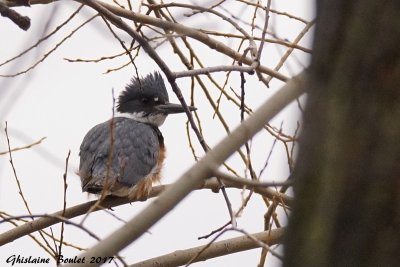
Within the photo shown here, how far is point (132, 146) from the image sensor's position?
4.70m

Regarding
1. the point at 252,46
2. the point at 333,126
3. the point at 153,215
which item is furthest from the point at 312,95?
the point at 252,46

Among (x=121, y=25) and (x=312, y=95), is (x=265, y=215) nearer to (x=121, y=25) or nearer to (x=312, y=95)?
(x=121, y=25)

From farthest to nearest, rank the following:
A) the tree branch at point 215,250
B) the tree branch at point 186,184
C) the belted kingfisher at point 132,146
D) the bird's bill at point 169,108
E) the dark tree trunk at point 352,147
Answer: the bird's bill at point 169,108 < the belted kingfisher at point 132,146 < the tree branch at point 215,250 < the tree branch at point 186,184 < the dark tree trunk at point 352,147

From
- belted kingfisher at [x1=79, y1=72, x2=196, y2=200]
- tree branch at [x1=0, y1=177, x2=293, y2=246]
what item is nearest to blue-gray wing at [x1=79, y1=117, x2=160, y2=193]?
belted kingfisher at [x1=79, y1=72, x2=196, y2=200]

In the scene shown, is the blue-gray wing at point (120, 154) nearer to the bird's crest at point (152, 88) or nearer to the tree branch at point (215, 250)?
the bird's crest at point (152, 88)

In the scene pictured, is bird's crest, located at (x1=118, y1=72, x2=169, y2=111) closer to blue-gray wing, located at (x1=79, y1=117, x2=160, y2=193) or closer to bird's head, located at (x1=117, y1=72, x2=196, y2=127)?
bird's head, located at (x1=117, y1=72, x2=196, y2=127)

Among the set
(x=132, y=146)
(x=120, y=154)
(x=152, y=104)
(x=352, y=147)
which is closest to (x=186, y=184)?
(x=352, y=147)

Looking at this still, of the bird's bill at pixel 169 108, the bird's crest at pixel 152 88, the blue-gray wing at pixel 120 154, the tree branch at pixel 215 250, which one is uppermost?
the bird's crest at pixel 152 88

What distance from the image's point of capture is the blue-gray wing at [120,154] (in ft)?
14.0

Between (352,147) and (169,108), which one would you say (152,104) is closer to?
(169,108)

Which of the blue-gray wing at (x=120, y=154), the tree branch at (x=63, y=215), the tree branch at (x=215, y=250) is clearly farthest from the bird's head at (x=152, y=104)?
the tree branch at (x=215, y=250)

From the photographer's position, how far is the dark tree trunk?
1.05m

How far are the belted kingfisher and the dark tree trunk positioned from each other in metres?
2.65

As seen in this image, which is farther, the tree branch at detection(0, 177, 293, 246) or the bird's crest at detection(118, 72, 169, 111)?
the bird's crest at detection(118, 72, 169, 111)
